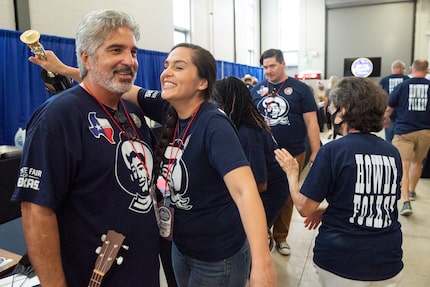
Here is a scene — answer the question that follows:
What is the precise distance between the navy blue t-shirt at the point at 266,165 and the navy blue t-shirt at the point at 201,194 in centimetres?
58

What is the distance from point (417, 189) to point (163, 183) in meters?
4.54

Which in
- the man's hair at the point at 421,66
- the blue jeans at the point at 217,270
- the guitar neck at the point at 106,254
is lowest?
the blue jeans at the point at 217,270

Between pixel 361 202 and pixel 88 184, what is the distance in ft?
3.43

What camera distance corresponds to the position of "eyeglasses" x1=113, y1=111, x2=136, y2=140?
119 centimetres

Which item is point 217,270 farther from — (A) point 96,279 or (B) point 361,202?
(B) point 361,202

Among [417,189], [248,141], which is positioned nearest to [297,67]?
[417,189]

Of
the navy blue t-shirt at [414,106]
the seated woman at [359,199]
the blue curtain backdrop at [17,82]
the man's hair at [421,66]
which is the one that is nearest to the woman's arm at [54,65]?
the seated woman at [359,199]

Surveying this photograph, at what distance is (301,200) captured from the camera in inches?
59.3

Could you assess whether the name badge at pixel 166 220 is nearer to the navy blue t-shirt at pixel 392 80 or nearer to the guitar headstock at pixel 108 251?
the guitar headstock at pixel 108 251

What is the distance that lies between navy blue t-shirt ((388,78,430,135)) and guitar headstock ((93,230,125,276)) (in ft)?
12.8

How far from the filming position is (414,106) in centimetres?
398

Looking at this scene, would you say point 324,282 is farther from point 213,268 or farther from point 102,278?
point 102,278

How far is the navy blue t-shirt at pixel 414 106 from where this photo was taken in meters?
3.95

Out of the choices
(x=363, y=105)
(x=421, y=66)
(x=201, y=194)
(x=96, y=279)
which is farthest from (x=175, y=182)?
(x=421, y=66)
